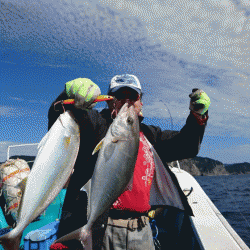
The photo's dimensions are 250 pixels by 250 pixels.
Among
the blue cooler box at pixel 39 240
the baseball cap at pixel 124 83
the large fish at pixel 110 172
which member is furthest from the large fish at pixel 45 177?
the blue cooler box at pixel 39 240

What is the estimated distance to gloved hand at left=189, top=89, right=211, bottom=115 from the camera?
2.34 m

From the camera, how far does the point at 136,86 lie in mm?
2805

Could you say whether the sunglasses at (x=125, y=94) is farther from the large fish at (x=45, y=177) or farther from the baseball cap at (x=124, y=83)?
the large fish at (x=45, y=177)

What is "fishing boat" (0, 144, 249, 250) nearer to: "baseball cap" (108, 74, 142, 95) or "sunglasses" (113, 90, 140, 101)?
"sunglasses" (113, 90, 140, 101)

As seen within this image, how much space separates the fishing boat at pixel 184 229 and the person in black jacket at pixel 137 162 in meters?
0.41

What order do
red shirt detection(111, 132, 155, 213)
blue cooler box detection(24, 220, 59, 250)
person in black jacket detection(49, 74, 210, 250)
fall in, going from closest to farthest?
person in black jacket detection(49, 74, 210, 250) < red shirt detection(111, 132, 155, 213) < blue cooler box detection(24, 220, 59, 250)

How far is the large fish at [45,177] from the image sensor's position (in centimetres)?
168

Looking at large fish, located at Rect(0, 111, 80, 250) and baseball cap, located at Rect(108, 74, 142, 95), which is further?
baseball cap, located at Rect(108, 74, 142, 95)

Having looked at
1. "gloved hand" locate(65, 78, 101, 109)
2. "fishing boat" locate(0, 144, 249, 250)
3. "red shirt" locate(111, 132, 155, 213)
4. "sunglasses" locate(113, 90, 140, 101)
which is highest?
"sunglasses" locate(113, 90, 140, 101)

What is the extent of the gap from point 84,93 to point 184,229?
18.6ft

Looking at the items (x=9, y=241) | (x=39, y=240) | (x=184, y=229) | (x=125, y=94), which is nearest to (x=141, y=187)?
(x=125, y=94)

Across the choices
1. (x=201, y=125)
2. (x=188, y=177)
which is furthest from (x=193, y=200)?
(x=201, y=125)

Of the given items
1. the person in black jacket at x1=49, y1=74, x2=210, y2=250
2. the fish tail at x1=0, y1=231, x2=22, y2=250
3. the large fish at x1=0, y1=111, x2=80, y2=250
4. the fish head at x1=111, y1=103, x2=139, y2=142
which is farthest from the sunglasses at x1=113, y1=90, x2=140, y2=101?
the fish tail at x1=0, y1=231, x2=22, y2=250

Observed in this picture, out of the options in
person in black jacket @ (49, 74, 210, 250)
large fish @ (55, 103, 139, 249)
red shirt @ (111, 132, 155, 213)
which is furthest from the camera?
red shirt @ (111, 132, 155, 213)
